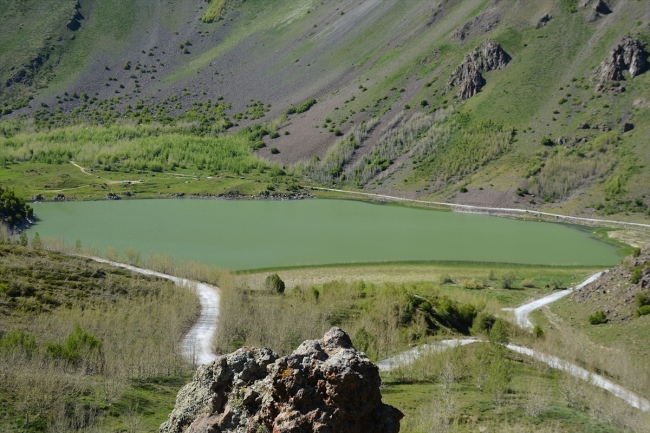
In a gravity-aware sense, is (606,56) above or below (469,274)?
above

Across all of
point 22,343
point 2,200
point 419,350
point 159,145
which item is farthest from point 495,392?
point 159,145

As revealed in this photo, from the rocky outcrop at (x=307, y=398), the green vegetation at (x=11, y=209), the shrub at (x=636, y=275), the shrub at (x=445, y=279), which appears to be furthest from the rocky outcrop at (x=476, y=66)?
the rocky outcrop at (x=307, y=398)

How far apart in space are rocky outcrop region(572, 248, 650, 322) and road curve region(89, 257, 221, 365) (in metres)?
23.7

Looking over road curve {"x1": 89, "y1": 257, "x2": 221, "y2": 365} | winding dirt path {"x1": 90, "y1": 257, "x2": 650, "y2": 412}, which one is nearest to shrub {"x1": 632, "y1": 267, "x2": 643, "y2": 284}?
winding dirt path {"x1": 90, "y1": 257, "x2": 650, "y2": 412}

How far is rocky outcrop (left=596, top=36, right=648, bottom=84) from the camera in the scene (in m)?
129

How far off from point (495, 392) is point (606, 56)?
131 m

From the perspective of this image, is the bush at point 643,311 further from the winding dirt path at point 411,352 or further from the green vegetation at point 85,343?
the green vegetation at point 85,343

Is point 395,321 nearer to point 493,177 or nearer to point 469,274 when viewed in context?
point 469,274

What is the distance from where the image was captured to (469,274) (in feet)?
202

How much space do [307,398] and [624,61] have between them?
139 meters

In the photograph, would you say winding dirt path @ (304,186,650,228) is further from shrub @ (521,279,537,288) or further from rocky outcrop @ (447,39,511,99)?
shrub @ (521,279,537,288)

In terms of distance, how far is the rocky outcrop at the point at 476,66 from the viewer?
493 ft

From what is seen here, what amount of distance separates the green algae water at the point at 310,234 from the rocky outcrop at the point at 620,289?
923 inches

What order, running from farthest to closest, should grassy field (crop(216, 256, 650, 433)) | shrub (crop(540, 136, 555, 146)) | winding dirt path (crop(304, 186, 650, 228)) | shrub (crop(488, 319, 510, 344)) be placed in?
shrub (crop(540, 136, 555, 146))
winding dirt path (crop(304, 186, 650, 228))
shrub (crop(488, 319, 510, 344))
grassy field (crop(216, 256, 650, 433))
